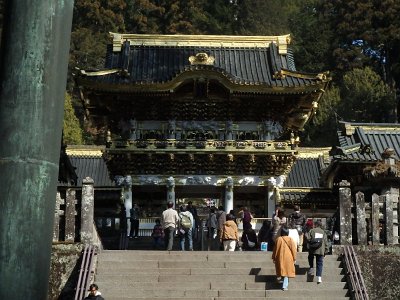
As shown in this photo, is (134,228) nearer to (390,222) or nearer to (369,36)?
(390,222)

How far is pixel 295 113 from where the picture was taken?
102 feet

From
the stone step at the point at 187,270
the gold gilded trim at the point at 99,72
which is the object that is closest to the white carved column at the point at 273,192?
the gold gilded trim at the point at 99,72

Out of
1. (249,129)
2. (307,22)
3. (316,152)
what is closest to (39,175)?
(249,129)

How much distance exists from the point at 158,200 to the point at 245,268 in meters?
15.4

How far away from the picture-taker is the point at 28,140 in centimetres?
397

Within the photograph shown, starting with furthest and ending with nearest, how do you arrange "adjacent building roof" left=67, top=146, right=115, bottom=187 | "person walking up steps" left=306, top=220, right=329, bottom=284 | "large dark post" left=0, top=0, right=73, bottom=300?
"adjacent building roof" left=67, top=146, right=115, bottom=187
"person walking up steps" left=306, top=220, right=329, bottom=284
"large dark post" left=0, top=0, right=73, bottom=300

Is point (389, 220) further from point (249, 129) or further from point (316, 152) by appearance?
point (316, 152)

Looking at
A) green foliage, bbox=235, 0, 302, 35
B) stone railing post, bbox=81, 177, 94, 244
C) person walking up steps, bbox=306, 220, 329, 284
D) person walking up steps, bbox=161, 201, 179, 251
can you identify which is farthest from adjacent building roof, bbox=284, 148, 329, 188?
green foliage, bbox=235, 0, 302, 35

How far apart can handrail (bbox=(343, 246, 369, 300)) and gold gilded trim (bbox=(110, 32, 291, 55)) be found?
675 inches

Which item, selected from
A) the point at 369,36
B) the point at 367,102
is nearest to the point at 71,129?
the point at 367,102

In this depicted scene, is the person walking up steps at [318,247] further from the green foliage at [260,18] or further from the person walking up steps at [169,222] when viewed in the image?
the green foliage at [260,18]

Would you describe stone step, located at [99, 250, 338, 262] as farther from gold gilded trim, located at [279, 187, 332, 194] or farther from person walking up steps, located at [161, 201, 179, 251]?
gold gilded trim, located at [279, 187, 332, 194]

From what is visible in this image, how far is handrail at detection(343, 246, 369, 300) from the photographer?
14.2 m

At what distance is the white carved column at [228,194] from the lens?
29.0 m
